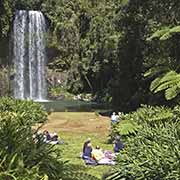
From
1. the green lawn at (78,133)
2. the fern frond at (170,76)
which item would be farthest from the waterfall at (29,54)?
the fern frond at (170,76)

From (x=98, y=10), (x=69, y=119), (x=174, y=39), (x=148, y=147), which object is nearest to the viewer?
(x=148, y=147)

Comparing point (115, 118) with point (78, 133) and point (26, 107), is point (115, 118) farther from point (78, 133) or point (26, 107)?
point (26, 107)

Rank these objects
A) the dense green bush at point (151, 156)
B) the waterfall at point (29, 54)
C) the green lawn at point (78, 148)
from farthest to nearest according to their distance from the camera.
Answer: the waterfall at point (29, 54) → the green lawn at point (78, 148) → the dense green bush at point (151, 156)

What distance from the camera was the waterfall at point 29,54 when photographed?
41438mm

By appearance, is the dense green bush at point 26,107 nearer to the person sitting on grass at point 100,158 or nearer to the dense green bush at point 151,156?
the person sitting on grass at point 100,158

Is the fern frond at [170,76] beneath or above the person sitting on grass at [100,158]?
above

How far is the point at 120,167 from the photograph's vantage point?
7.66 m

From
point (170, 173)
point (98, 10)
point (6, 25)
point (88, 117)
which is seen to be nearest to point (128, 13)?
point (88, 117)

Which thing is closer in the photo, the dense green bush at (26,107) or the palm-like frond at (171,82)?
the palm-like frond at (171,82)

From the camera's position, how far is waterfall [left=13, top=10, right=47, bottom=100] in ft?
136

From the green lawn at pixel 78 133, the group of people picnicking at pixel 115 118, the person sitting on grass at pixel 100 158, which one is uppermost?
the group of people picnicking at pixel 115 118

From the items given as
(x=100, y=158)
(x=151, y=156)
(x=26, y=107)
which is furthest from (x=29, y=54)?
(x=151, y=156)

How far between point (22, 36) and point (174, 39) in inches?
960

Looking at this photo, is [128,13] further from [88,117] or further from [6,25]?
[6,25]
